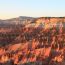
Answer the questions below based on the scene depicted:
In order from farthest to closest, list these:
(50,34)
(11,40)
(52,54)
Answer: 1. (50,34)
2. (11,40)
3. (52,54)

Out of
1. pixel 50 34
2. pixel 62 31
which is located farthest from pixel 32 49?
pixel 62 31

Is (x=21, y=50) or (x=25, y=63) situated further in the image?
(x=21, y=50)

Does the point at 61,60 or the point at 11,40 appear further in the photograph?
the point at 11,40

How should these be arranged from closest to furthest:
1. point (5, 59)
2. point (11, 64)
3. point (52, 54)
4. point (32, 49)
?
point (11, 64), point (5, 59), point (52, 54), point (32, 49)

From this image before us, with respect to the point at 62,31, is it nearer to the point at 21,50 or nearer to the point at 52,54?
the point at 21,50

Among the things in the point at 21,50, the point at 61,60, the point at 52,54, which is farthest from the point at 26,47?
the point at 61,60

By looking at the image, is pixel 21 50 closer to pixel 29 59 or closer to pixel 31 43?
pixel 31 43

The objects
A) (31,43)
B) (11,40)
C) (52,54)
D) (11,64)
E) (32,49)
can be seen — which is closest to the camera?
(11,64)

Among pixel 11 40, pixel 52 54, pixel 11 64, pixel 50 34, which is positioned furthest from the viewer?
pixel 50 34

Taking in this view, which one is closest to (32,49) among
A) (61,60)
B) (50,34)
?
(61,60)
